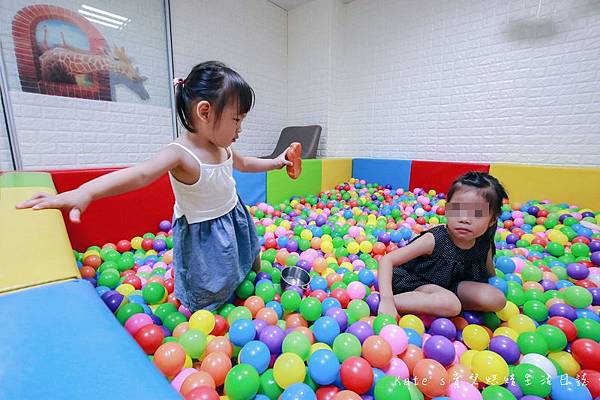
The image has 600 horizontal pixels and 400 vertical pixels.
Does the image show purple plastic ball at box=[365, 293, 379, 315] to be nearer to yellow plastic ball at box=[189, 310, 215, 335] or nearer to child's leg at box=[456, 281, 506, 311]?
child's leg at box=[456, 281, 506, 311]

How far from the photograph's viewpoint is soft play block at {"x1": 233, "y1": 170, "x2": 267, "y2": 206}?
82.7 inches

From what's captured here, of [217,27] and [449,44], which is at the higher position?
[217,27]

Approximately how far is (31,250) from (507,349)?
3.69ft

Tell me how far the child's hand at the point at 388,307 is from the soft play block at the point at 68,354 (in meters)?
0.66

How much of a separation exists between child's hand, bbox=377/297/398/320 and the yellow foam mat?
768mm

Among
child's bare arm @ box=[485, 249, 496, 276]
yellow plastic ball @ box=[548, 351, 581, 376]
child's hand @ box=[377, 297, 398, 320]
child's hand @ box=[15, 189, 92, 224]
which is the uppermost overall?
child's hand @ box=[15, 189, 92, 224]

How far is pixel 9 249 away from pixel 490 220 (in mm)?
1149

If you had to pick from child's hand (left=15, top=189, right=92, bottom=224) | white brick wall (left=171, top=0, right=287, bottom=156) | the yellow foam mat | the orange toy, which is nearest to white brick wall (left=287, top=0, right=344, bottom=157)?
white brick wall (left=171, top=0, right=287, bottom=156)

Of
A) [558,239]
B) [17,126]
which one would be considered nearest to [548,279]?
[558,239]

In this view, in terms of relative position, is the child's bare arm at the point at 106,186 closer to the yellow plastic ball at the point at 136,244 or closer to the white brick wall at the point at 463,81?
the yellow plastic ball at the point at 136,244

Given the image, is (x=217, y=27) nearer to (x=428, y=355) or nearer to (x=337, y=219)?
(x=337, y=219)

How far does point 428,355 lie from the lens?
2.48 feet

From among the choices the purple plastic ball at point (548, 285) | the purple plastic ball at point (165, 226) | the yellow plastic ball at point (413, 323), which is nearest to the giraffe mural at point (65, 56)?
the purple plastic ball at point (165, 226)

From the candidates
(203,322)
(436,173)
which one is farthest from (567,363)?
(436,173)
